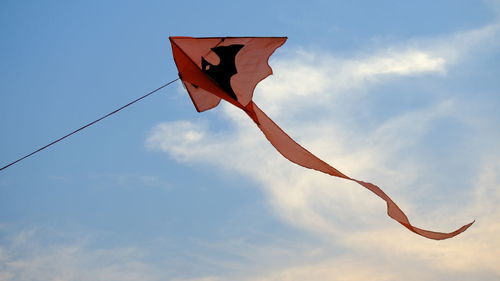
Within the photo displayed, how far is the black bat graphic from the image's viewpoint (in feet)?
27.9

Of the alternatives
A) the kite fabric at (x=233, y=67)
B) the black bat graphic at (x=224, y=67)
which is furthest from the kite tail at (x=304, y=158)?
the black bat graphic at (x=224, y=67)

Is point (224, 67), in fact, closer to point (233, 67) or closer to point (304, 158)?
point (233, 67)

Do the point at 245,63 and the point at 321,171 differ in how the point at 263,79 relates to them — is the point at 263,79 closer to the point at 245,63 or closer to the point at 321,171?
the point at 245,63

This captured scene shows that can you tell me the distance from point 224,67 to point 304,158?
2085mm

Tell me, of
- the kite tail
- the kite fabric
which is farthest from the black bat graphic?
→ the kite tail

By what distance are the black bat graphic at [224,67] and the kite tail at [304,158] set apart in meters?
0.63

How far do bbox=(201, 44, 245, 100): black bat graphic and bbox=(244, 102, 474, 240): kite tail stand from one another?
634 mm

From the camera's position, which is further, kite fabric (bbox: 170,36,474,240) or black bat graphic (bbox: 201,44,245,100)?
black bat graphic (bbox: 201,44,245,100)

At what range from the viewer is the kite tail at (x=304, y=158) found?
8.54 meters

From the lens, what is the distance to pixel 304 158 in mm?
9391

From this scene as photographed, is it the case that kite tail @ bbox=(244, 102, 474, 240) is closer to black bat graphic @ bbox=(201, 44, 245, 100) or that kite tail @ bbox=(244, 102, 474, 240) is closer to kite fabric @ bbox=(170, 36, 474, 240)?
kite fabric @ bbox=(170, 36, 474, 240)

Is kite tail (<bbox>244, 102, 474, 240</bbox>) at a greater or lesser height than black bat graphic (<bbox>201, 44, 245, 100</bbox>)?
lesser

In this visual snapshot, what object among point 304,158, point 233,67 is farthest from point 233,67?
point 304,158

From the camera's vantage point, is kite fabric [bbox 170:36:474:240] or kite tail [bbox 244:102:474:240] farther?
kite tail [bbox 244:102:474:240]
